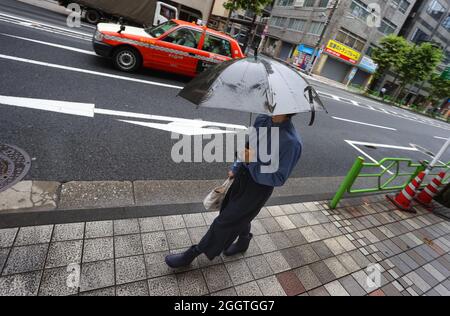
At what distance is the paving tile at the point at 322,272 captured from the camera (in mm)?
3082

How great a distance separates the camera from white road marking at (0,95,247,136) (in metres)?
4.51

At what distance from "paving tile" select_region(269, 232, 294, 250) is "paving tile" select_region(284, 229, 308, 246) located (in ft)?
0.21

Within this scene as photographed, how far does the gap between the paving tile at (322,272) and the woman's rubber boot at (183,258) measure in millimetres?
1620

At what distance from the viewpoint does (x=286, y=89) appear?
1.91 m

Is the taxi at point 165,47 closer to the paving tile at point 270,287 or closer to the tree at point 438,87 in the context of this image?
the paving tile at point 270,287

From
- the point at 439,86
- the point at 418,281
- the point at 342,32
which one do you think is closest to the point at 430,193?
the point at 418,281

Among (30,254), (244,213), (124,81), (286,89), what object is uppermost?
(286,89)

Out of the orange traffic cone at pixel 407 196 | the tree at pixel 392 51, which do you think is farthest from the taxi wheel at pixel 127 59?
the tree at pixel 392 51

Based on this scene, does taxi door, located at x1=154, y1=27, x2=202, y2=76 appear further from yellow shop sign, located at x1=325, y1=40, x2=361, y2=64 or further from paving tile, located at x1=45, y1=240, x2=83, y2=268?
yellow shop sign, located at x1=325, y1=40, x2=361, y2=64

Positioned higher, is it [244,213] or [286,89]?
[286,89]
